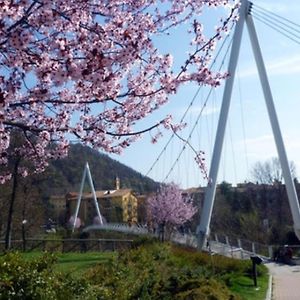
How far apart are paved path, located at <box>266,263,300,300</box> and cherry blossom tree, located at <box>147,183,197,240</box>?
649 inches

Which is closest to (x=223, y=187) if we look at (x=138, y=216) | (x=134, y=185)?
(x=138, y=216)

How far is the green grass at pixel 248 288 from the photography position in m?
14.8

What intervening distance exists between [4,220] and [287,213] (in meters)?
35.8

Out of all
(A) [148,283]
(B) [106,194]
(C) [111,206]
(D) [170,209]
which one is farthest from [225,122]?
(B) [106,194]

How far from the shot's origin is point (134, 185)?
11631 cm

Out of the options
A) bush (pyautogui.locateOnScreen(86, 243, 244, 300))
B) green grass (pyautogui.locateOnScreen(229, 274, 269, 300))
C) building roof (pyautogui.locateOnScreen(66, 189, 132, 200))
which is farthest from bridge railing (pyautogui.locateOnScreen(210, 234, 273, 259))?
building roof (pyautogui.locateOnScreen(66, 189, 132, 200))

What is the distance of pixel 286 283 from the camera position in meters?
18.9

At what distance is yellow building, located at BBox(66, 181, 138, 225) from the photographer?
90.3 meters

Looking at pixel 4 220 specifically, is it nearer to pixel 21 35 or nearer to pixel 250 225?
pixel 250 225

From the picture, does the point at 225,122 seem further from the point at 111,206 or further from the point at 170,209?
the point at 111,206

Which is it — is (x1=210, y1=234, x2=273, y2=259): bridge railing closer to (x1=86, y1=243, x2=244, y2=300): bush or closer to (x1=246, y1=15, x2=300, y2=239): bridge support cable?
(x1=246, y1=15, x2=300, y2=239): bridge support cable

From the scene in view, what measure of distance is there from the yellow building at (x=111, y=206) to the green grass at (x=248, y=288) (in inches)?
2541

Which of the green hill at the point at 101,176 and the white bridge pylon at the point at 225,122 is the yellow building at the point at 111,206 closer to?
the green hill at the point at 101,176

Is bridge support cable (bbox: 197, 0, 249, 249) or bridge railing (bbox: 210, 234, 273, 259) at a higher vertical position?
bridge support cable (bbox: 197, 0, 249, 249)
